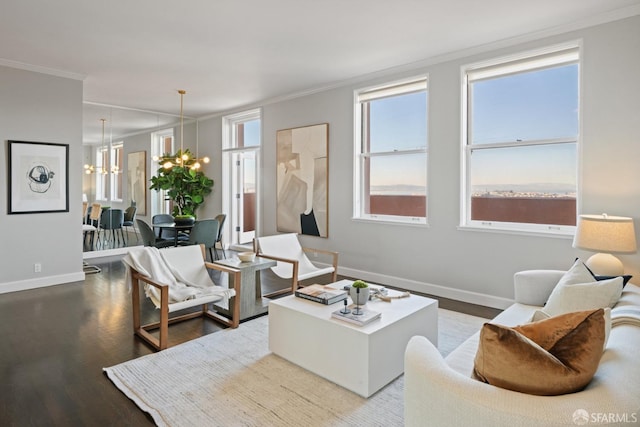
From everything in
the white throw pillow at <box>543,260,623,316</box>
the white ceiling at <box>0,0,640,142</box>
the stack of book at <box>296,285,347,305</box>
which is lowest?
the stack of book at <box>296,285,347,305</box>

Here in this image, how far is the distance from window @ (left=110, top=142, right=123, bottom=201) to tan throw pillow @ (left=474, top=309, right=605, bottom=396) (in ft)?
22.6

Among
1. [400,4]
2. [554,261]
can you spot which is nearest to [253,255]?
[400,4]

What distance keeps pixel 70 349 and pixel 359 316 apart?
2342 millimetres

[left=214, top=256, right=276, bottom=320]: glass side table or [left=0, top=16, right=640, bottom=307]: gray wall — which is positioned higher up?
[left=0, top=16, right=640, bottom=307]: gray wall

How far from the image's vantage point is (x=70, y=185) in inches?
206

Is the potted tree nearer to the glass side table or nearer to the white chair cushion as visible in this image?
the white chair cushion

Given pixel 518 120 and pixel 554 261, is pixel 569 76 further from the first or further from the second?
pixel 554 261

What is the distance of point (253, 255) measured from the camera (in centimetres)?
400

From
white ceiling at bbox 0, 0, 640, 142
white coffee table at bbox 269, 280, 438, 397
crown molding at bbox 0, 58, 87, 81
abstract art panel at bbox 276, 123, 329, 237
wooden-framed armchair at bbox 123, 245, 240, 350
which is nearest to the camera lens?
white coffee table at bbox 269, 280, 438, 397

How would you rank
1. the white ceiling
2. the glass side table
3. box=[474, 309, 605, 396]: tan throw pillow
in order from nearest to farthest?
box=[474, 309, 605, 396]: tan throw pillow → the white ceiling → the glass side table

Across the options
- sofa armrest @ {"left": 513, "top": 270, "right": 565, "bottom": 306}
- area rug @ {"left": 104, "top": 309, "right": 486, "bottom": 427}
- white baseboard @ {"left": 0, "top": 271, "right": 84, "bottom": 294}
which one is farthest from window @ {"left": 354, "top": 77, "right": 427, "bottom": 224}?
white baseboard @ {"left": 0, "top": 271, "right": 84, "bottom": 294}

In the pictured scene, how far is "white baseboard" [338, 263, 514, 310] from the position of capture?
4176mm

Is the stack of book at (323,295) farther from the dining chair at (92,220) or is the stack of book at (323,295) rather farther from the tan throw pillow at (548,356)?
the dining chair at (92,220)

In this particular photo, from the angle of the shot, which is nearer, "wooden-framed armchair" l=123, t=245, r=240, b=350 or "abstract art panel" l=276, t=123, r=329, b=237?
"wooden-framed armchair" l=123, t=245, r=240, b=350
